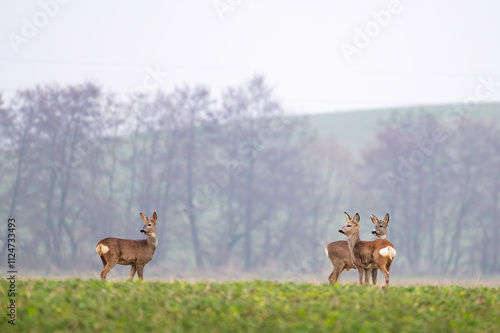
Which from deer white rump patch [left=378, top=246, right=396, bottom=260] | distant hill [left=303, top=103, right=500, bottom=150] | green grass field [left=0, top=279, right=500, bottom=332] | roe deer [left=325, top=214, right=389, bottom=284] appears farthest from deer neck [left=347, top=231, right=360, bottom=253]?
distant hill [left=303, top=103, right=500, bottom=150]

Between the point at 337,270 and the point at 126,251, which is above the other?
the point at 126,251

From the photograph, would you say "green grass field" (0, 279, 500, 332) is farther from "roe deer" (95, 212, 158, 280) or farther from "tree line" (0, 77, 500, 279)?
"tree line" (0, 77, 500, 279)

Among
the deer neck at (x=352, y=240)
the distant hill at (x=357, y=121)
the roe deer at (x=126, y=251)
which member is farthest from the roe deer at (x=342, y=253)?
Result: the distant hill at (x=357, y=121)

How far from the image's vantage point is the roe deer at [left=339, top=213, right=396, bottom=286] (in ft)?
56.5

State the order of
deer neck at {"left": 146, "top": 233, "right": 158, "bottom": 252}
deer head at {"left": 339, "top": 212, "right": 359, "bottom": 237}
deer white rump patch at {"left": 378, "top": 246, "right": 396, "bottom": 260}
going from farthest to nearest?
deer neck at {"left": 146, "top": 233, "right": 158, "bottom": 252}, deer head at {"left": 339, "top": 212, "right": 359, "bottom": 237}, deer white rump patch at {"left": 378, "top": 246, "right": 396, "bottom": 260}

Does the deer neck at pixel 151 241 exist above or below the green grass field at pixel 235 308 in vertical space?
above

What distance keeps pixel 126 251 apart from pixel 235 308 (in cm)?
577

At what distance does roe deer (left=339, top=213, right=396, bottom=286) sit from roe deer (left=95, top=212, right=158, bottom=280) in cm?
421

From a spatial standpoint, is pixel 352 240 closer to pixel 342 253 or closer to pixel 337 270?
pixel 342 253

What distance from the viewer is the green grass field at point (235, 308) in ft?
39.5

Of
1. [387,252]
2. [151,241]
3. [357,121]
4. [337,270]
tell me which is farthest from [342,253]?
[357,121]

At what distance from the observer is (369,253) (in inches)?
690

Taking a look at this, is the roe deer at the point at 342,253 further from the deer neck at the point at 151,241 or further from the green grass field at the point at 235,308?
the deer neck at the point at 151,241

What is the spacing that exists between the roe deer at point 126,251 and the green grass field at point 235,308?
2.46 meters
